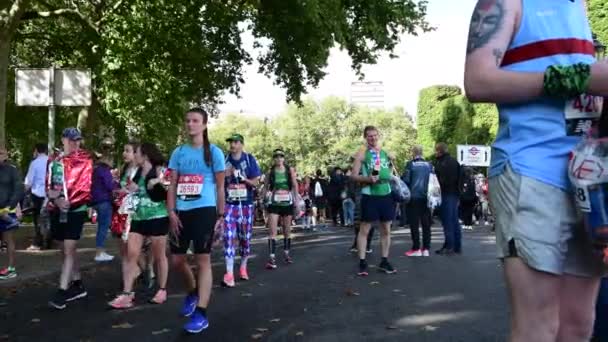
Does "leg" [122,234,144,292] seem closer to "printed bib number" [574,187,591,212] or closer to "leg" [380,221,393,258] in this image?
"leg" [380,221,393,258]

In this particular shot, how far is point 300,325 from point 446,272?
4397 mm

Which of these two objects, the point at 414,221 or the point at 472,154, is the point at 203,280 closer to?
→ the point at 414,221

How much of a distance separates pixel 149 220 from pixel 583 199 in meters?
6.23

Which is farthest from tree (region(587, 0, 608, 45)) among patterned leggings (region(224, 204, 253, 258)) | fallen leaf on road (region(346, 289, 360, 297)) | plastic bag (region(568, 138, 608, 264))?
plastic bag (region(568, 138, 608, 264))

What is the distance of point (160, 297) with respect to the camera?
307 inches

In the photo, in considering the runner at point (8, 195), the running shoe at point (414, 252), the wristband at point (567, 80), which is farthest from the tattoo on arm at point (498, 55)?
the running shoe at point (414, 252)

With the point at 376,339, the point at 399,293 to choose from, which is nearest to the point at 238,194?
the point at 399,293

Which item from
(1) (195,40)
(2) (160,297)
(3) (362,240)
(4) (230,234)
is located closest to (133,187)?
(2) (160,297)

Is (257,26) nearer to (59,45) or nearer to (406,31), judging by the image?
(406,31)

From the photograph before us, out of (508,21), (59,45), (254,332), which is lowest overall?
(254,332)

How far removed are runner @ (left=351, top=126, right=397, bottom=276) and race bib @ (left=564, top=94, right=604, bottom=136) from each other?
25.4 feet

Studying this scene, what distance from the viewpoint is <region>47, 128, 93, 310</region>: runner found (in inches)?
Answer: 308

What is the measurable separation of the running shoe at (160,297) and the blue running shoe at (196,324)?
5.69 feet

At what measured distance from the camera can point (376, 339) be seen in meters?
5.60
